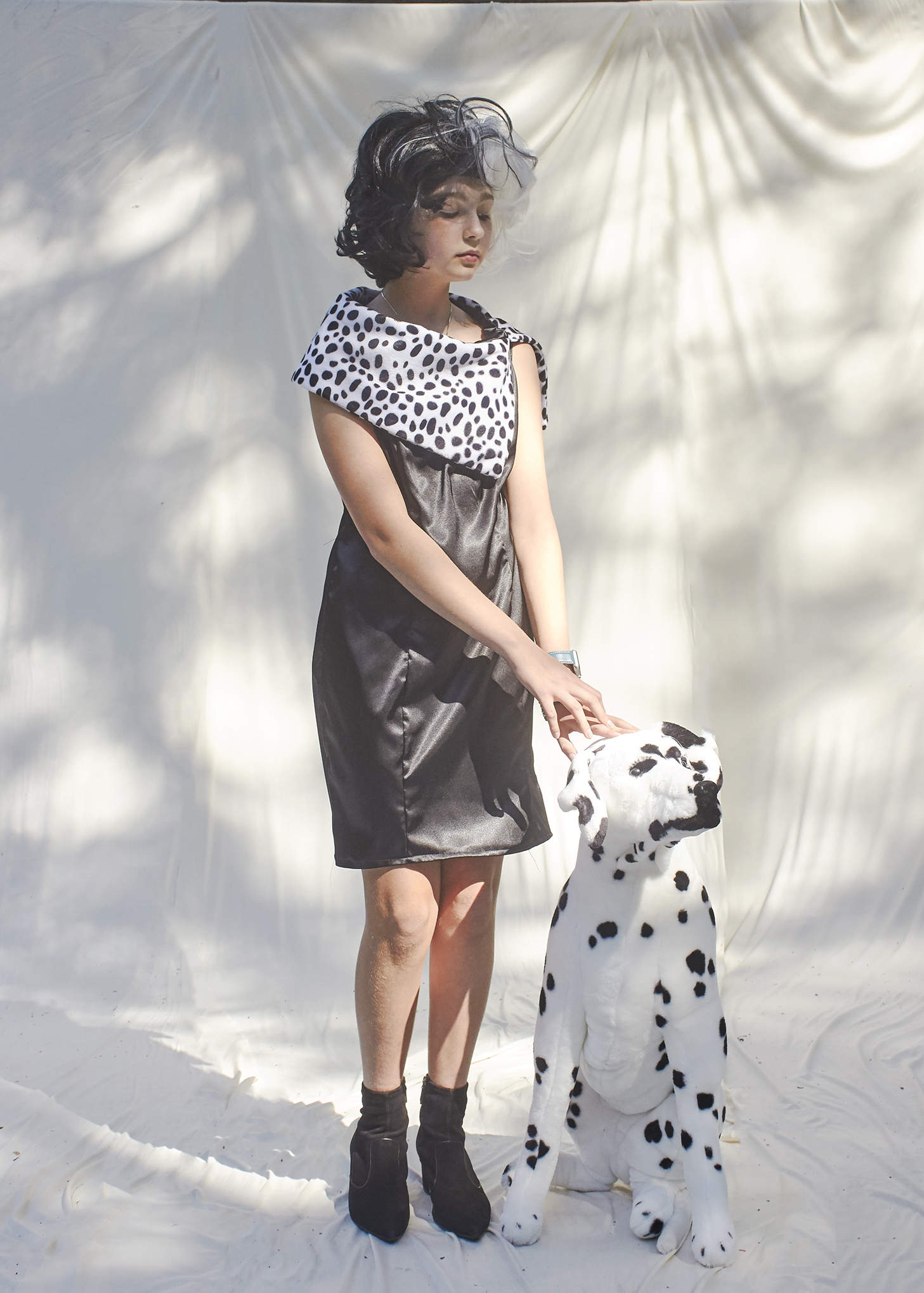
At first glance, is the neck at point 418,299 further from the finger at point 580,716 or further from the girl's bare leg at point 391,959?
the girl's bare leg at point 391,959

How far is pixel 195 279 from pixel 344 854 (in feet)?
5.34

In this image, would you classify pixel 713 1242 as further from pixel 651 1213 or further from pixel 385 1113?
pixel 385 1113

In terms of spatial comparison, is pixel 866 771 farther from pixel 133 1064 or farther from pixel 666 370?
pixel 133 1064

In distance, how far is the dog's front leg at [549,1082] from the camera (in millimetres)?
1562

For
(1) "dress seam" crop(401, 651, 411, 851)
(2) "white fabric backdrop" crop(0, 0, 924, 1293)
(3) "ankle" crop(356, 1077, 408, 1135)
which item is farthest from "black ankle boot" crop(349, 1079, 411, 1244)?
(2) "white fabric backdrop" crop(0, 0, 924, 1293)

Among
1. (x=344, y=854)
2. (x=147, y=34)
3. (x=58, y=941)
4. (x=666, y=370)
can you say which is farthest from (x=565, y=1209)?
(x=147, y=34)

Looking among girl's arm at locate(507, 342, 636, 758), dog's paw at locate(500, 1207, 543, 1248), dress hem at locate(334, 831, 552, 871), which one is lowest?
dog's paw at locate(500, 1207, 543, 1248)

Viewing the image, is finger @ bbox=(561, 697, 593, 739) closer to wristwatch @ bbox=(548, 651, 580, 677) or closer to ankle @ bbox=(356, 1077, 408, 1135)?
wristwatch @ bbox=(548, 651, 580, 677)

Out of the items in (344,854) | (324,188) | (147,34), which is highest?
(147,34)

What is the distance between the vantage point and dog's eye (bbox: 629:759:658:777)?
1429 millimetres

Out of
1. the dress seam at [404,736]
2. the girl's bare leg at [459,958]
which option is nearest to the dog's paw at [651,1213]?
the girl's bare leg at [459,958]

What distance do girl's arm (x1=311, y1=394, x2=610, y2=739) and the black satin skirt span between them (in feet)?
0.19

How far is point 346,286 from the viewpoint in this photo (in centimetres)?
266

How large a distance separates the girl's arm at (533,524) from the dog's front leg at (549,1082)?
1.48 feet
